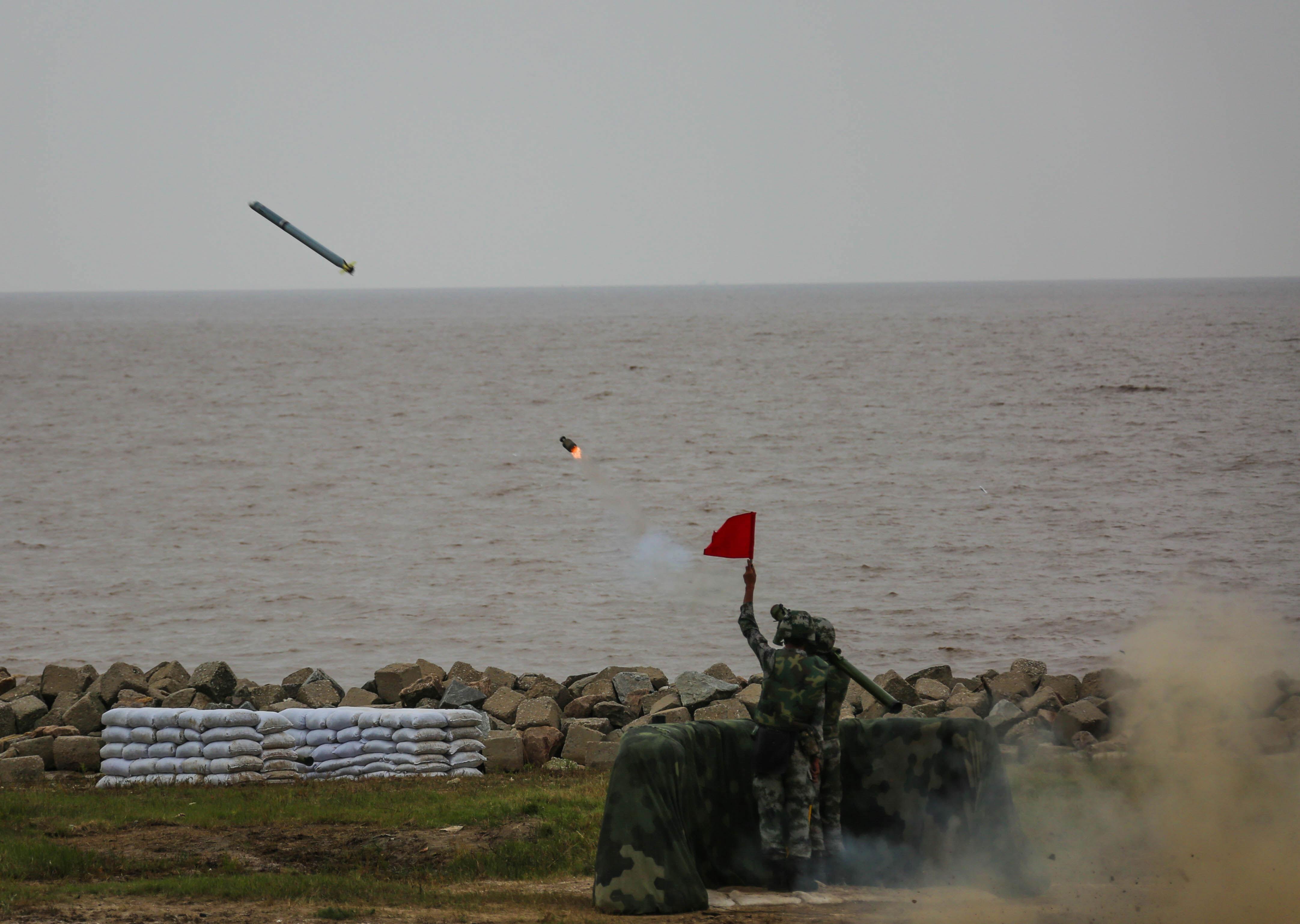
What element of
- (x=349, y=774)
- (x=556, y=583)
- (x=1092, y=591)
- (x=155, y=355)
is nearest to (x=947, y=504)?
(x=1092, y=591)

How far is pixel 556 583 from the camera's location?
3866 cm

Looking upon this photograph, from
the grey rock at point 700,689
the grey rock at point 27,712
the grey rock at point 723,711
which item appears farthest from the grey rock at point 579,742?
the grey rock at point 27,712

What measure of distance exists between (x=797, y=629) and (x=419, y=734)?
7388mm

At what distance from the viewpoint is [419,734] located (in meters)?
17.2

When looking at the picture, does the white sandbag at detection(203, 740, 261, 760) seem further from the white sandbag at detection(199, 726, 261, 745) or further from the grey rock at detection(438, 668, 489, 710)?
the grey rock at detection(438, 668, 489, 710)

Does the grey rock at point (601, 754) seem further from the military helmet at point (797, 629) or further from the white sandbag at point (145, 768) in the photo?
the military helmet at point (797, 629)

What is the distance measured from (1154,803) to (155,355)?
122 metres

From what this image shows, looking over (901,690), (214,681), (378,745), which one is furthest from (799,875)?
(214,681)

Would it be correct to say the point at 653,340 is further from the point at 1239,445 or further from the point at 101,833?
the point at 101,833

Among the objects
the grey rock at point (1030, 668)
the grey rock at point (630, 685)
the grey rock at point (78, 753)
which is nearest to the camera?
the grey rock at point (78, 753)

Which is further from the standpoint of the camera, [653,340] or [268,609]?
[653,340]

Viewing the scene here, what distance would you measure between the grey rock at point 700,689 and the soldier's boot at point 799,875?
27.6 feet

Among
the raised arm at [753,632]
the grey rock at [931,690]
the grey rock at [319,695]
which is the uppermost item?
the raised arm at [753,632]

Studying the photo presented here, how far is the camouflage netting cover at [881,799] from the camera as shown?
37.0 feet
